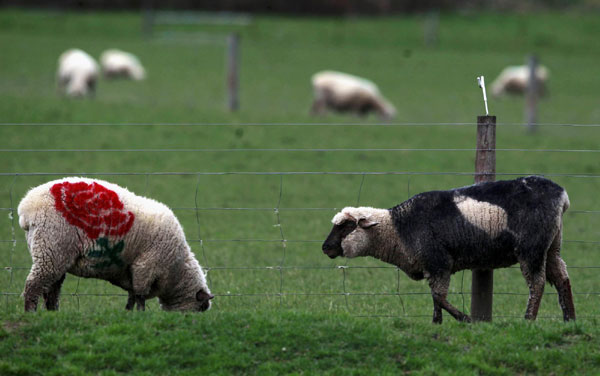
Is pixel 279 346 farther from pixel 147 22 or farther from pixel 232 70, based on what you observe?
pixel 147 22

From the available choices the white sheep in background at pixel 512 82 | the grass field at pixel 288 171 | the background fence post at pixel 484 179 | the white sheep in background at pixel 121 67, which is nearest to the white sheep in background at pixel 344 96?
the grass field at pixel 288 171

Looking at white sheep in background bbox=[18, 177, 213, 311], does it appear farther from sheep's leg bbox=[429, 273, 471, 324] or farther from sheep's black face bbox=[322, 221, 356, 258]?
sheep's leg bbox=[429, 273, 471, 324]

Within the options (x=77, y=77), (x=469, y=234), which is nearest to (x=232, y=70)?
(x=77, y=77)

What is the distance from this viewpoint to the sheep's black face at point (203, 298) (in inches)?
332

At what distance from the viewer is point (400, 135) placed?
2191cm

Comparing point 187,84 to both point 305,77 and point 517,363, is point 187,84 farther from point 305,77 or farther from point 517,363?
point 517,363

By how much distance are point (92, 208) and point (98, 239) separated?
30cm

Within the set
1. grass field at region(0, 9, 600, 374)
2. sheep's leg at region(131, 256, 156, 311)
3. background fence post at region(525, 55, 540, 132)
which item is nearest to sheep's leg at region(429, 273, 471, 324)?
grass field at region(0, 9, 600, 374)

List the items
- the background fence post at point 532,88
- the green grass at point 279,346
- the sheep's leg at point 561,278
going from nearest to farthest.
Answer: the green grass at point 279,346, the sheep's leg at point 561,278, the background fence post at point 532,88

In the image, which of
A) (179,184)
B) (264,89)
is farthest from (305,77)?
(179,184)

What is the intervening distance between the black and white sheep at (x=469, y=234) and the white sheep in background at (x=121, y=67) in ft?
79.6

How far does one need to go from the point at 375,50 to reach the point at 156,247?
31.9 m

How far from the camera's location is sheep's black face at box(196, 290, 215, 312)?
844 cm

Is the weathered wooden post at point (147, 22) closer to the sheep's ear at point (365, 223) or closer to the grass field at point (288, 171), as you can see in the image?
the grass field at point (288, 171)
